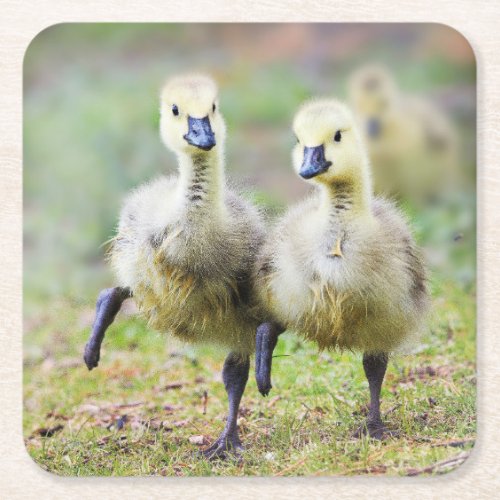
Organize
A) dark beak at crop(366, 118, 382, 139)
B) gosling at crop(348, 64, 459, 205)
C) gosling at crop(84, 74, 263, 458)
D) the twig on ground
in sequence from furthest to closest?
dark beak at crop(366, 118, 382, 139), gosling at crop(348, 64, 459, 205), the twig on ground, gosling at crop(84, 74, 263, 458)

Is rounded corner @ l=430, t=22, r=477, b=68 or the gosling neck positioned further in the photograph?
rounded corner @ l=430, t=22, r=477, b=68

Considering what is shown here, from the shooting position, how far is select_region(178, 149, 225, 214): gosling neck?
287 cm

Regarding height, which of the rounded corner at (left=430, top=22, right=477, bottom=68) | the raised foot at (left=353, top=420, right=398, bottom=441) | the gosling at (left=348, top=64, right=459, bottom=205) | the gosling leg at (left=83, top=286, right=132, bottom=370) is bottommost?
the raised foot at (left=353, top=420, right=398, bottom=441)

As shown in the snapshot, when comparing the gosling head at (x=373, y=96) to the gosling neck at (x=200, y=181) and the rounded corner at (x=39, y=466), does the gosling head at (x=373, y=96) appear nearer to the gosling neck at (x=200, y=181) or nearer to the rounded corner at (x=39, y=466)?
the gosling neck at (x=200, y=181)

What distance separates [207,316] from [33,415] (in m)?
0.75

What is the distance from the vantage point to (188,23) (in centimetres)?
310

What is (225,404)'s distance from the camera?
3518 millimetres

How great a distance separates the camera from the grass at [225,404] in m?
3.05

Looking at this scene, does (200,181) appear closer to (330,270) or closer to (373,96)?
(330,270)

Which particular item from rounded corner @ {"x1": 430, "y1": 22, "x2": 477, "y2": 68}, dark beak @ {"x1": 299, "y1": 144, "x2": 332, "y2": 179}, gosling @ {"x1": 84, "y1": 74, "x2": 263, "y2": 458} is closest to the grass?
gosling @ {"x1": 84, "y1": 74, "x2": 263, "y2": 458}

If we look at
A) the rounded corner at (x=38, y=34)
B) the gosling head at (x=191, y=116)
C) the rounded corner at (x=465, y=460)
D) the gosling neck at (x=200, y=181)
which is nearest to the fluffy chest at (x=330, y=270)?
the gosling neck at (x=200, y=181)

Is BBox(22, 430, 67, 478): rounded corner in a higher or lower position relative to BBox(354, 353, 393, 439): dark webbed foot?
lower

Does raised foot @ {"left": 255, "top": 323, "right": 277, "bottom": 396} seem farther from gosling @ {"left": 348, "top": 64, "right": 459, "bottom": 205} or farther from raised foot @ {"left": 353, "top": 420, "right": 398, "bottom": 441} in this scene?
gosling @ {"left": 348, "top": 64, "right": 459, "bottom": 205}

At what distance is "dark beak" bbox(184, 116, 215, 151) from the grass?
2.34 feet
